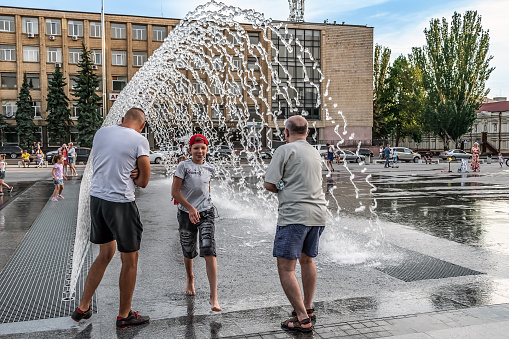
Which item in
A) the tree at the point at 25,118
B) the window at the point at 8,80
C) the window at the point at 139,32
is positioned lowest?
the tree at the point at 25,118

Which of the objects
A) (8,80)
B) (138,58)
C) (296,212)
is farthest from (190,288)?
(8,80)

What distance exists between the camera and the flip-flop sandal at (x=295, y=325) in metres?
4.04

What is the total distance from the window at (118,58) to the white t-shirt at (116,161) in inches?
2249

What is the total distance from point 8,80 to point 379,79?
162ft

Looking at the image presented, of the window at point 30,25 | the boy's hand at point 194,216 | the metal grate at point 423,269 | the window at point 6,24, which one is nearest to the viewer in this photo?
the boy's hand at point 194,216

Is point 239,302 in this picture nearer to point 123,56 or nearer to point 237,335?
point 237,335

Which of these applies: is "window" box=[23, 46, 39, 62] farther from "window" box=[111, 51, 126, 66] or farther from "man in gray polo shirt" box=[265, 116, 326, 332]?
"man in gray polo shirt" box=[265, 116, 326, 332]

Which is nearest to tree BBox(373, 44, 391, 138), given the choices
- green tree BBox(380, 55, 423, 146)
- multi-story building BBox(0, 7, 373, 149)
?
green tree BBox(380, 55, 423, 146)

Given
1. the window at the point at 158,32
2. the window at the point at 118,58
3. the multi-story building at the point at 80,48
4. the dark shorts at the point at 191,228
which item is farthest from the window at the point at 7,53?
the dark shorts at the point at 191,228

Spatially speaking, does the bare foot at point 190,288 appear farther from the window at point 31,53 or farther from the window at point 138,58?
the window at point 31,53

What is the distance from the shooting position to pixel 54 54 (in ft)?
187

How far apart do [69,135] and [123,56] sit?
1159 cm

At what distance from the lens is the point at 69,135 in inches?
2174

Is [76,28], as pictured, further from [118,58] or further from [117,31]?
[118,58]
